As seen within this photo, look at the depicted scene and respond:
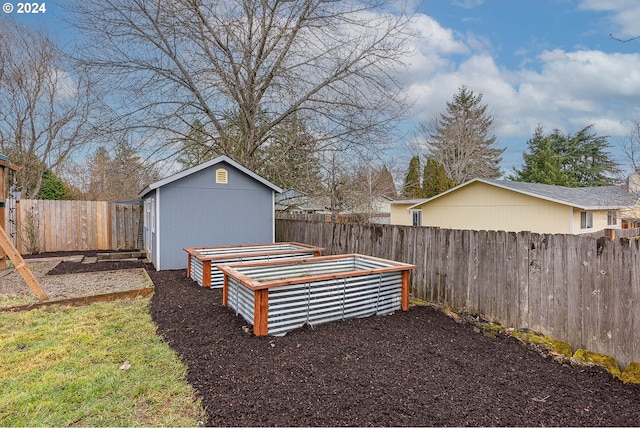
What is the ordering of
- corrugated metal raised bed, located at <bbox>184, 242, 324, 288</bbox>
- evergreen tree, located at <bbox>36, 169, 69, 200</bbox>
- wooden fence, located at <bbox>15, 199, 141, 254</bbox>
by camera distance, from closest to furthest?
corrugated metal raised bed, located at <bbox>184, 242, 324, 288</bbox> → wooden fence, located at <bbox>15, 199, 141, 254</bbox> → evergreen tree, located at <bbox>36, 169, 69, 200</bbox>

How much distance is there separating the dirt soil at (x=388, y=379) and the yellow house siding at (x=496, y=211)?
11503 millimetres

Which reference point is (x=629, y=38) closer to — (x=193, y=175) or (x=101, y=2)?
(x=193, y=175)

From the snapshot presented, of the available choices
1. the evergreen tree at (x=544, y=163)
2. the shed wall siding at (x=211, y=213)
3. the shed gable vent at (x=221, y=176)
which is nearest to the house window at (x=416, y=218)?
the evergreen tree at (x=544, y=163)

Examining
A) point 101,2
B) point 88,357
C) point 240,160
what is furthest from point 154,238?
point 101,2

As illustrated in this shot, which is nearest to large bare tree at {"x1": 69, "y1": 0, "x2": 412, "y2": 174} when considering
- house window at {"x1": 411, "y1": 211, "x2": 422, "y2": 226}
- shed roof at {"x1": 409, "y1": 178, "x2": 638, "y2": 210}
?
shed roof at {"x1": 409, "y1": 178, "x2": 638, "y2": 210}

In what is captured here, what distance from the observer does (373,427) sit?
7.11ft

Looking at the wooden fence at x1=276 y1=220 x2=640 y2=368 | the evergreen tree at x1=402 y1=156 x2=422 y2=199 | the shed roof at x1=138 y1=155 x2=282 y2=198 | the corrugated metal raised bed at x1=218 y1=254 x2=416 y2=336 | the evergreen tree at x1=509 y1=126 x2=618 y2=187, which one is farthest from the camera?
the evergreen tree at x1=402 y1=156 x2=422 y2=199

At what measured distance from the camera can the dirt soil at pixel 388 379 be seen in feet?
7.55

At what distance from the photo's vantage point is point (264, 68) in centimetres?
1119

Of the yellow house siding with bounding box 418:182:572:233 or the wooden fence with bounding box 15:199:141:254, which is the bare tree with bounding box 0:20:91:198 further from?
the yellow house siding with bounding box 418:182:572:233

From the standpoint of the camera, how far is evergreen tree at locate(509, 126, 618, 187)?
25047mm

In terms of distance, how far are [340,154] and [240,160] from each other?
11.0 feet

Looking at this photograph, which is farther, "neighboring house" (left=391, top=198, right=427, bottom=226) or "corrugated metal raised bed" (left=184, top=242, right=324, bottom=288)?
"neighboring house" (left=391, top=198, right=427, bottom=226)

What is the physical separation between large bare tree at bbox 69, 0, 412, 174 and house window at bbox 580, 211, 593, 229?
8666 millimetres
